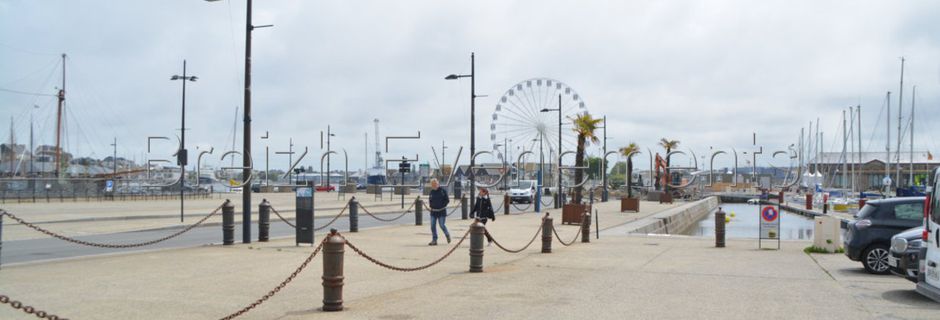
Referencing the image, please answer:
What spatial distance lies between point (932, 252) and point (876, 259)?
4.71 metres

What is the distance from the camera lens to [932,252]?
9.90 meters

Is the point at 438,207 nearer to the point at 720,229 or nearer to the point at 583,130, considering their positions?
the point at 720,229

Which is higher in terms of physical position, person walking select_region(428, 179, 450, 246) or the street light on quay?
the street light on quay

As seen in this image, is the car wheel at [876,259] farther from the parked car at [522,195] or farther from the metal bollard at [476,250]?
the parked car at [522,195]

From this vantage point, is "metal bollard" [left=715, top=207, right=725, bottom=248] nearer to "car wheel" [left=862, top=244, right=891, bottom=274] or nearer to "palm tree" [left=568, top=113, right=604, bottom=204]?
"car wheel" [left=862, top=244, right=891, bottom=274]

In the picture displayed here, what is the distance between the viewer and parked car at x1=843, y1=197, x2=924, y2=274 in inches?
564

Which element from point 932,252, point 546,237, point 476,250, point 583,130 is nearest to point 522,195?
point 583,130

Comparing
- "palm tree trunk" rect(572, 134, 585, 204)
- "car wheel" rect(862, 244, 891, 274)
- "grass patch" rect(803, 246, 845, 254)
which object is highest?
"palm tree trunk" rect(572, 134, 585, 204)

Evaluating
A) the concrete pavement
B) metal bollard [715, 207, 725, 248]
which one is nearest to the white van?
the concrete pavement

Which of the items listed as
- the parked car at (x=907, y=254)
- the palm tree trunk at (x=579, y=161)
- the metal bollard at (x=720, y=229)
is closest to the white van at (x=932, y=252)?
the parked car at (x=907, y=254)

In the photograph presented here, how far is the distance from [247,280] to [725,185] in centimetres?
12717

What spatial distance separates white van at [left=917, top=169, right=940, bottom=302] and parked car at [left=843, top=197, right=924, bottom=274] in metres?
4.19

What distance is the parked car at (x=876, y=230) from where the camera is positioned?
14.3 m

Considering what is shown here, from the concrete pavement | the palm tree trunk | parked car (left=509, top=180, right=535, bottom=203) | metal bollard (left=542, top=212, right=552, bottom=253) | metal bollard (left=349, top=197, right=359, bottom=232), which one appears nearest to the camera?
the concrete pavement
